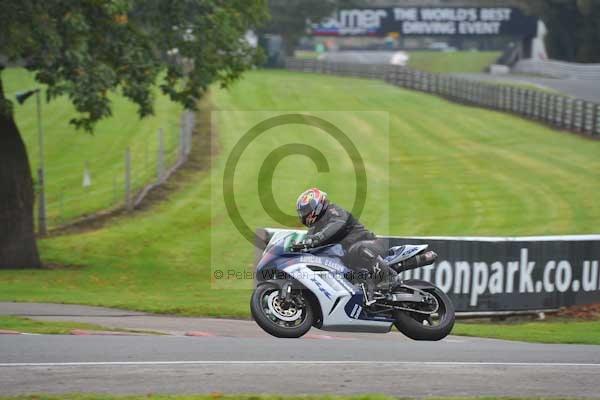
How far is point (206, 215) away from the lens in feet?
98.5

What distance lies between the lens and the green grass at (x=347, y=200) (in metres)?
21.8

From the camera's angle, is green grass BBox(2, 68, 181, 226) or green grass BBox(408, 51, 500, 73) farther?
green grass BBox(408, 51, 500, 73)

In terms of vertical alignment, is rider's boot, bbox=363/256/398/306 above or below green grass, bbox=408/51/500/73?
above

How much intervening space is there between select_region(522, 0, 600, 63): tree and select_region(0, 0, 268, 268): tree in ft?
155

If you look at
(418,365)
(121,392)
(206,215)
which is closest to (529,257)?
(418,365)

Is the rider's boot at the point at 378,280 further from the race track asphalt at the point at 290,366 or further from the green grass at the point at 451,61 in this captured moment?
the green grass at the point at 451,61

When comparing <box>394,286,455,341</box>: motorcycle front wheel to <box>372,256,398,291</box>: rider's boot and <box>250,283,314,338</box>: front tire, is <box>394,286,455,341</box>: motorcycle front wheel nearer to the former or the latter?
<box>372,256,398,291</box>: rider's boot

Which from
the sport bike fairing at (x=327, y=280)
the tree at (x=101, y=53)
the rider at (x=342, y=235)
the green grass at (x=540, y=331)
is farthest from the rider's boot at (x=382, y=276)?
the tree at (x=101, y=53)

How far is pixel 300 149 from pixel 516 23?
51.4 metres

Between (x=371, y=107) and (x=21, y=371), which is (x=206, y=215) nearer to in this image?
(x=21, y=371)

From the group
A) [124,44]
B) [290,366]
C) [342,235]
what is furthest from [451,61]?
[290,366]

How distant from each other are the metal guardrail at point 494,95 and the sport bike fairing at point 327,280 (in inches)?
1301

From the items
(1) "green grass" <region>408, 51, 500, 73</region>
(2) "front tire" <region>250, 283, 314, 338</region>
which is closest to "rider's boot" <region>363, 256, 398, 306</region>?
(2) "front tire" <region>250, 283, 314, 338</region>

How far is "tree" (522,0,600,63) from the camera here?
7081 cm
